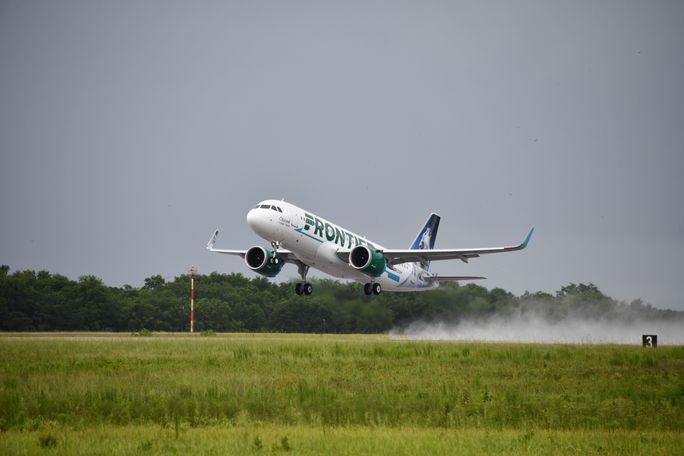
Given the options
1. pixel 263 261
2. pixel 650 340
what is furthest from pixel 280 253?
pixel 650 340

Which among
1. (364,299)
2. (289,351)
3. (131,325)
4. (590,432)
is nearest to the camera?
(590,432)

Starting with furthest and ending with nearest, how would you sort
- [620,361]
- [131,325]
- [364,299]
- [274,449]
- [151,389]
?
[131,325] → [364,299] → [620,361] → [151,389] → [274,449]

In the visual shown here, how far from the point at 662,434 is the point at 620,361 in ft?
47.5

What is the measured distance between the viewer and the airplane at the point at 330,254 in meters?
52.5

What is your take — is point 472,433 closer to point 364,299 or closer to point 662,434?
point 662,434

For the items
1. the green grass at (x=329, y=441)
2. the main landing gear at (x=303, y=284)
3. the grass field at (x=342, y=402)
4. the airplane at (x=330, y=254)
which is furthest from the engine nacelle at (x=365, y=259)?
the green grass at (x=329, y=441)

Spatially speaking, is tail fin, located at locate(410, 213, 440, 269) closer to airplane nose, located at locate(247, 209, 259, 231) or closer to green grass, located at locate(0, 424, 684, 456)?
airplane nose, located at locate(247, 209, 259, 231)

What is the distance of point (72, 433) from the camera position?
20.6m

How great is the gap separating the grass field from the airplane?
15.2 m

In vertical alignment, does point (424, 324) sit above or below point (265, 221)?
below

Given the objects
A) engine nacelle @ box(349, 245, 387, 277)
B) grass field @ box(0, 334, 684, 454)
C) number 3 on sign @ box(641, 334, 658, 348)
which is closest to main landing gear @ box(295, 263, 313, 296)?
engine nacelle @ box(349, 245, 387, 277)

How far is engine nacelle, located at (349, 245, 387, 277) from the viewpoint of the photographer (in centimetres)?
5756

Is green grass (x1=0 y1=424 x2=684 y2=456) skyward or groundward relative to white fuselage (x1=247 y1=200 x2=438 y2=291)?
groundward

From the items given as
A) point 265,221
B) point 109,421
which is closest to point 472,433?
point 109,421
